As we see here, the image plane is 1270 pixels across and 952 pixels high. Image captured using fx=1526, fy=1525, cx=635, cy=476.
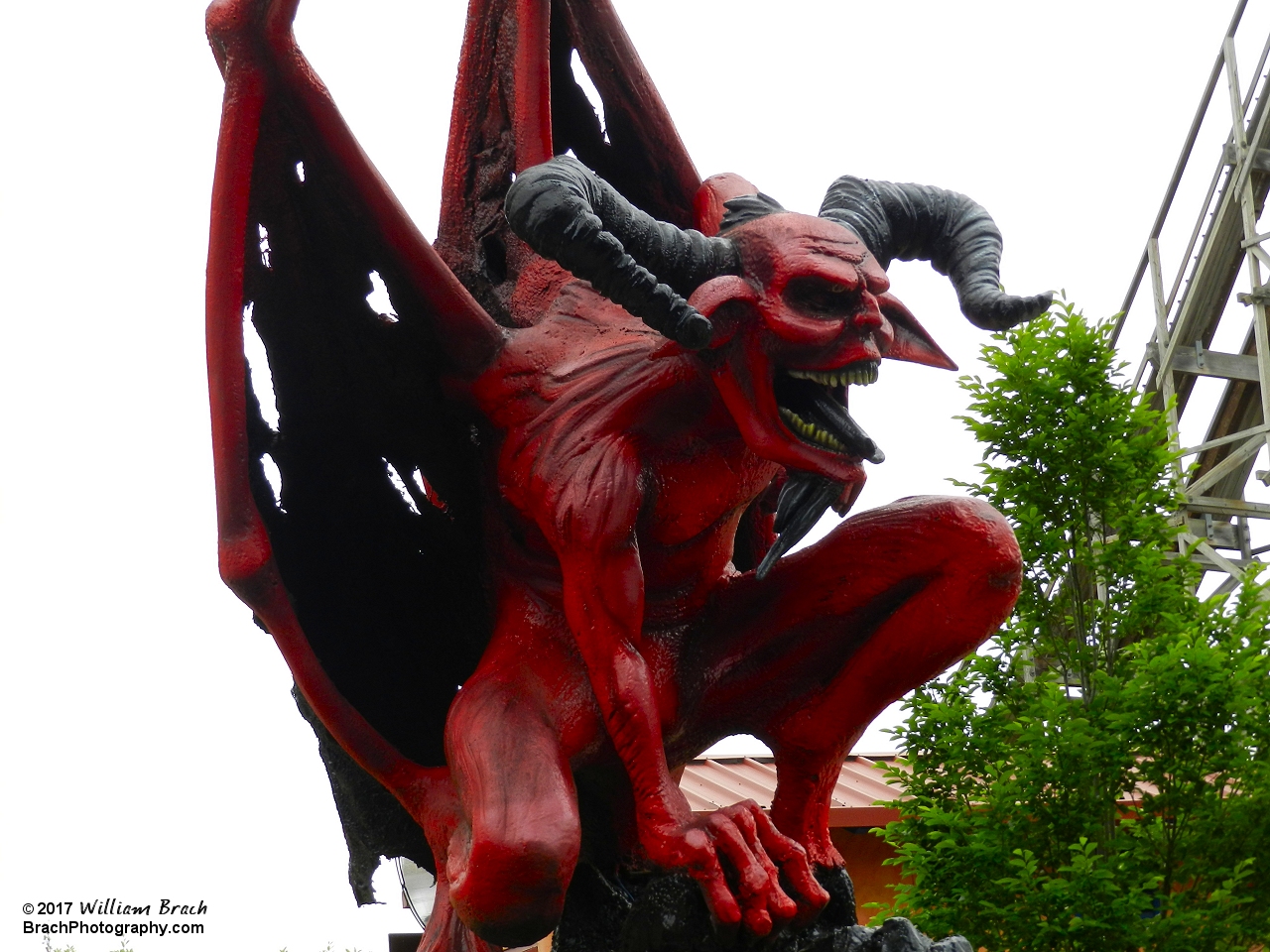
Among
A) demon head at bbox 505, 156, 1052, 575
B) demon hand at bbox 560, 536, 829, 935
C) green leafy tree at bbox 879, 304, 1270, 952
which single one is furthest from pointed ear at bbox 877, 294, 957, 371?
green leafy tree at bbox 879, 304, 1270, 952

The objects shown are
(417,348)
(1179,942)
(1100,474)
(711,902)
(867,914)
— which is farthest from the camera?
(867,914)

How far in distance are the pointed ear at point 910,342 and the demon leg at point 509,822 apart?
2.86ft

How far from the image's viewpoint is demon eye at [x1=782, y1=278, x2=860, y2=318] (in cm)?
247

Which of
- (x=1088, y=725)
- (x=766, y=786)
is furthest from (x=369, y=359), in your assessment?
(x=766, y=786)

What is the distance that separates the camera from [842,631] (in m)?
2.76

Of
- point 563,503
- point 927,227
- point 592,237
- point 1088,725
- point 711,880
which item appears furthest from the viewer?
point 1088,725

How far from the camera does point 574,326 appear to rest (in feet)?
9.38

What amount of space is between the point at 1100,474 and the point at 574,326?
11.9 feet

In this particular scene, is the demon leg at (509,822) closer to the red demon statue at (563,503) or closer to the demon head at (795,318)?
the red demon statue at (563,503)

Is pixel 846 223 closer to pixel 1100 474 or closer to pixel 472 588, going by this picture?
pixel 472 588

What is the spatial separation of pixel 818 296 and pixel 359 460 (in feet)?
3.21

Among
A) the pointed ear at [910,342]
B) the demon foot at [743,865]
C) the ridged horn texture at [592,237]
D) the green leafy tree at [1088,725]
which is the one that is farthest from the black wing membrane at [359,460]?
the green leafy tree at [1088,725]

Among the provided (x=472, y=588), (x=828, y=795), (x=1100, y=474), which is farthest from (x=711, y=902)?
(x=1100, y=474)

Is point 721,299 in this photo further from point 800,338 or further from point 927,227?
point 927,227
